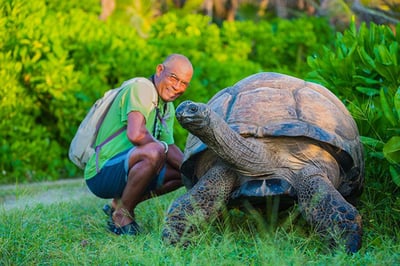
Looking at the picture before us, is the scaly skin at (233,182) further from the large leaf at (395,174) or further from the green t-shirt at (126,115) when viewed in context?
the green t-shirt at (126,115)

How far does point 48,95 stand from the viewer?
9.39 m

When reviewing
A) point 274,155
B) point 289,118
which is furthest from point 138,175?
point 289,118

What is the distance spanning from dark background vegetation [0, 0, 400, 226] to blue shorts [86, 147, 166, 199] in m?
1.60

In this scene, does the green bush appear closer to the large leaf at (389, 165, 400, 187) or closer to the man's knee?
the large leaf at (389, 165, 400, 187)

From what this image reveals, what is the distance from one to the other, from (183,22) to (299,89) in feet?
24.5

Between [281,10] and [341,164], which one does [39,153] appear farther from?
[281,10]

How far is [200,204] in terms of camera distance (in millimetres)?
4309

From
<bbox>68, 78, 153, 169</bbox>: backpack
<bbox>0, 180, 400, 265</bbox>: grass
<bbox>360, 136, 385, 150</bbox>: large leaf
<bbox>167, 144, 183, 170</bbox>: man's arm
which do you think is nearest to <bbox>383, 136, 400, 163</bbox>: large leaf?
<bbox>360, 136, 385, 150</bbox>: large leaf

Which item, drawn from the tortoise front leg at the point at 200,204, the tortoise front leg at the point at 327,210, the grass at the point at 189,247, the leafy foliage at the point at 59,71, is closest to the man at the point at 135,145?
the grass at the point at 189,247

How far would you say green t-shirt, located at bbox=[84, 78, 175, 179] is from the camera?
4.86 metres

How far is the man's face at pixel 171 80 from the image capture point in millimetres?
4980

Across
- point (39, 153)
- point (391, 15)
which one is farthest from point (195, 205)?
point (391, 15)

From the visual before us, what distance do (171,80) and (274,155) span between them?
0.98 meters

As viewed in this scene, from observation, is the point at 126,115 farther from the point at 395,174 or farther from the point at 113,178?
the point at 395,174
